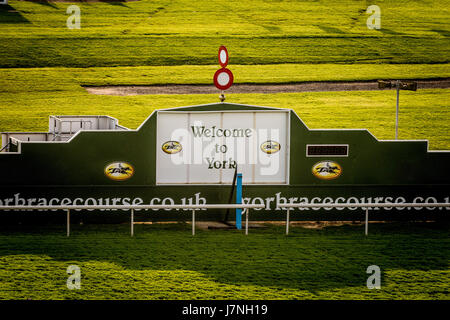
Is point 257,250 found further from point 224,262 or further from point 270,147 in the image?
point 270,147

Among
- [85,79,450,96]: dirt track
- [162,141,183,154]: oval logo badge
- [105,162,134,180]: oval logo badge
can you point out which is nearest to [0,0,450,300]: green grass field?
[85,79,450,96]: dirt track

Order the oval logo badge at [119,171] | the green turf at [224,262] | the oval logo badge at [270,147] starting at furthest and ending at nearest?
1. the oval logo badge at [270,147]
2. the oval logo badge at [119,171]
3. the green turf at [224,262]

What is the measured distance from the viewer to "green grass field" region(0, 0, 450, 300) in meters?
11.4

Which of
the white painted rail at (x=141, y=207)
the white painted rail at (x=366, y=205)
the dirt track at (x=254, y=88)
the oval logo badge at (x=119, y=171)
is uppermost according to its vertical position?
the dirt track at (x=254, y=88)

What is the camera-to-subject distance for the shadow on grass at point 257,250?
11758 mm

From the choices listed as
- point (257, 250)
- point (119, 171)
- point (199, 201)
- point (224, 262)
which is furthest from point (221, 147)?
point (224, 262)

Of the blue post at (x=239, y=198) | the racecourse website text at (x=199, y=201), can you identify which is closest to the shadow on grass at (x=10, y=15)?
the racecourse website text at (x=199, y=201)

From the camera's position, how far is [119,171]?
1492cm

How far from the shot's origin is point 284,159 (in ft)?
50.2

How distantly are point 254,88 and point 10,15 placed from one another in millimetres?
23485

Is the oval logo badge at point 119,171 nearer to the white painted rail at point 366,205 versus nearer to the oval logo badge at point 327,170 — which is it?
the white painted rail at point 366,205

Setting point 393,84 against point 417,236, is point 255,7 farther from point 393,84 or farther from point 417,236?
point 417,236

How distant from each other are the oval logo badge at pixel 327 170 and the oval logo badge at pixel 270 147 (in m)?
0.91

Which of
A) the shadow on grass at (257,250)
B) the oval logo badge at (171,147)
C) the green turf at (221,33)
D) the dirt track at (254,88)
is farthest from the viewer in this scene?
the green turf at (221,33)
